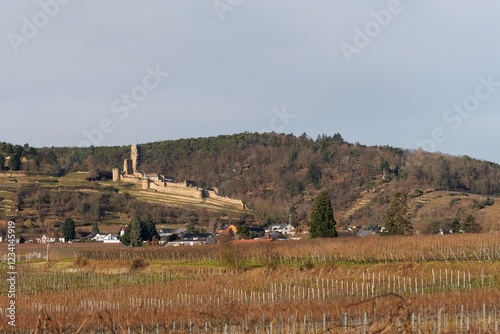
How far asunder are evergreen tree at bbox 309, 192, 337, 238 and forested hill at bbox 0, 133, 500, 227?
176 ft

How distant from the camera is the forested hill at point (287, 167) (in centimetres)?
12088

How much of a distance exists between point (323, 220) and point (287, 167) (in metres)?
97.1

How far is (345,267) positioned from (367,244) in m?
5.57

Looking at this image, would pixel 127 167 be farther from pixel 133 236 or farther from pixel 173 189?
pixel 133 236

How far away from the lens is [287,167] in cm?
14700

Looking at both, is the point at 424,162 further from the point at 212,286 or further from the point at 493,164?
→ the point at 212,286

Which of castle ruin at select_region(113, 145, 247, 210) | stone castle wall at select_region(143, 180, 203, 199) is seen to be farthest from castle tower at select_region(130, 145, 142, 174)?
stone castle wall at select_region(143, 180, 203, 199)

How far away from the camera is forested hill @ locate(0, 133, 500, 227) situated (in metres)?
121

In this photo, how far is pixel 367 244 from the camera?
39094mm

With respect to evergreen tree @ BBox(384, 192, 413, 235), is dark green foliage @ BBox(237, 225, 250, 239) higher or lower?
lower

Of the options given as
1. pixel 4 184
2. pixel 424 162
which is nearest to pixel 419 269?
pixel 4 184

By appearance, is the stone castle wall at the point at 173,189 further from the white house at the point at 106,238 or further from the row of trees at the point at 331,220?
the row of trees at the point at 331,220

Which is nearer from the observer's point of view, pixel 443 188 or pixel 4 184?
pixel 4 184

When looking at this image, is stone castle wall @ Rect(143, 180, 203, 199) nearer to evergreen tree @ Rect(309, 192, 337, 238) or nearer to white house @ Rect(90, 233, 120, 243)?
white house @ Rect(90, 233, 120, 243)
